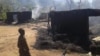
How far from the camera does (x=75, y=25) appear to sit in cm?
2019

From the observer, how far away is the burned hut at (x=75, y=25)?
63.3ft

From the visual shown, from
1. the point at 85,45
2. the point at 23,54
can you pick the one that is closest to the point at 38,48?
the point at 85,45

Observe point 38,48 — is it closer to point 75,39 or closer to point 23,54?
point 75,39

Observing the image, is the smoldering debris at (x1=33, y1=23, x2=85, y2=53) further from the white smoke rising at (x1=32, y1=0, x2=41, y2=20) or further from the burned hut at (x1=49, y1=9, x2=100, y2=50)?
→ the white smoke rising at (x1=32, y1=0, x2=41, y2=20)

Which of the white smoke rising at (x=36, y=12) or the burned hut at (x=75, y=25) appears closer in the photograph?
the burned hut at (x=75, y=25)

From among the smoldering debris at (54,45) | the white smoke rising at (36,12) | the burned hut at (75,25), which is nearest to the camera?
the smoldering debris at (54,45)

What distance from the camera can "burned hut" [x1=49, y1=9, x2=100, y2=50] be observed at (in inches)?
759

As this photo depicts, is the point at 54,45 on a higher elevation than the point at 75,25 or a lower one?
lower

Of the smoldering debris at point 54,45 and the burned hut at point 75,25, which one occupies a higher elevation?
the burned hut at point 75,25

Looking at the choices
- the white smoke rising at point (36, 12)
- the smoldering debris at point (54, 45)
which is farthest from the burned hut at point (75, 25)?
the white smoke rising at point (36, 12)

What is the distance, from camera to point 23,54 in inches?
376

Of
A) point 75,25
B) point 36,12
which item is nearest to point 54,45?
point 75,25

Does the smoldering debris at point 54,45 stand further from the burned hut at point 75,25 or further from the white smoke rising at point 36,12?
the white smoke rising at point 36,12

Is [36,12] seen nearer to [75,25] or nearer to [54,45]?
[75,25]
